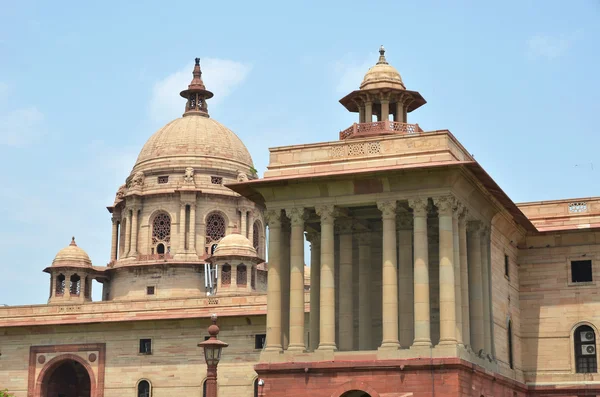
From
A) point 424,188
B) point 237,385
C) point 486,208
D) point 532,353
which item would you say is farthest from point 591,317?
point 237,385

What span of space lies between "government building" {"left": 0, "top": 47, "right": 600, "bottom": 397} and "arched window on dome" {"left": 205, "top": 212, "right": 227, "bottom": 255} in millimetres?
20377

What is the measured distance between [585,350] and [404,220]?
42.0 ft

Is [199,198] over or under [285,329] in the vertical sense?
over

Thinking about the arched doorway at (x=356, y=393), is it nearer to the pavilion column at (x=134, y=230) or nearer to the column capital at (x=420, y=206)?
the column capital at (x=420, y=206)

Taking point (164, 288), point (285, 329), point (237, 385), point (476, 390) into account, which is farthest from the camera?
point (164, 288)

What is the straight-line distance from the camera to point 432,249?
52.2m

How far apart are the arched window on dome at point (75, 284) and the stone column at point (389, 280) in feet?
163

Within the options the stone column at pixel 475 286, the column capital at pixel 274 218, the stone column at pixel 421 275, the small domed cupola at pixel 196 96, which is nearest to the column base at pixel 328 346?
the stone column at pixel 421 275

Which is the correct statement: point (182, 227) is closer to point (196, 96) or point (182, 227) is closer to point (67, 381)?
point (196, 96)

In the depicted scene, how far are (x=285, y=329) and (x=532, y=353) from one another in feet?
47.3

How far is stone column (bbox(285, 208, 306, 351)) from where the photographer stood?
4878 cm

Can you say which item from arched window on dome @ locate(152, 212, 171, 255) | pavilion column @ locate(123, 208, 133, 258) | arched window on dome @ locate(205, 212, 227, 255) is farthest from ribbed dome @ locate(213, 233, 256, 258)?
pavilion column @ locate(123, 208, 133, 258)

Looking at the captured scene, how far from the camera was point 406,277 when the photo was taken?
164 ft

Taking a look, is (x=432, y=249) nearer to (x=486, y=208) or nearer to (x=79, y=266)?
(x=486, y=208)
